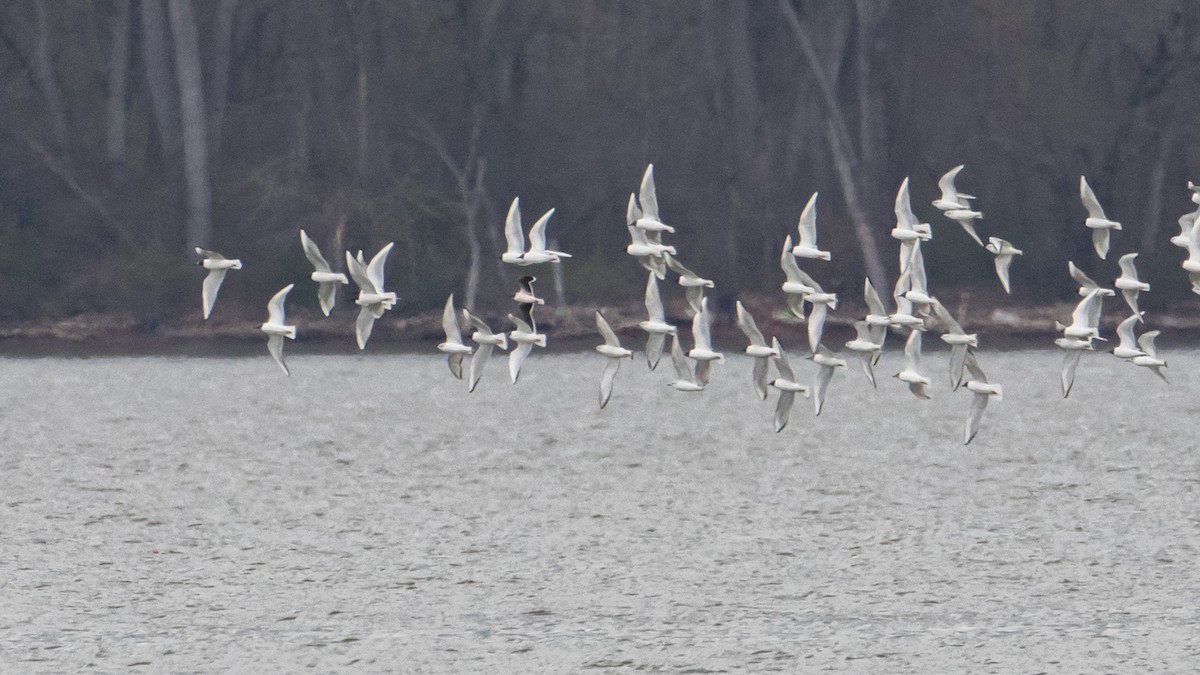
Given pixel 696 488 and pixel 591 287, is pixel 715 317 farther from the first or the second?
pixel 696 488

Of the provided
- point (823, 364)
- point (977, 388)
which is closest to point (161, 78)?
point (823, 364)

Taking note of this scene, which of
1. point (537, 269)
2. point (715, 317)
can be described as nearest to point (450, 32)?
point (537, 269)

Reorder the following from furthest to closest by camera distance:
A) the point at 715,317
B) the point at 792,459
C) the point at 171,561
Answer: the point at 715,317
the point at 792,459
the point at 171,561

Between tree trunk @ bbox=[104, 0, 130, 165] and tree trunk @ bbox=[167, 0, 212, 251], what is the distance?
1.71m

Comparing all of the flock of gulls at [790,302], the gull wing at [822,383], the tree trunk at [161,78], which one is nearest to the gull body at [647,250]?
the flock of gulls at [790,302]

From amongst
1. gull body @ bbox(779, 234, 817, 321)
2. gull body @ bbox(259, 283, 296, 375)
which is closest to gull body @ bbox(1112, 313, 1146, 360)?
gull body @ bbox(779, 234, 817, 321)

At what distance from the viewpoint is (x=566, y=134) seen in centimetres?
6412

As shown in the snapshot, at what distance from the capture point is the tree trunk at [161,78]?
5925cm

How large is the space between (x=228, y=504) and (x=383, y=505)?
241 cm

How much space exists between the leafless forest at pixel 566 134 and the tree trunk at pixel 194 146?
7 cm

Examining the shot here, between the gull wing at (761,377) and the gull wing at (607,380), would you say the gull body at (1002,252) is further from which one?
the gull wing at (607,380)

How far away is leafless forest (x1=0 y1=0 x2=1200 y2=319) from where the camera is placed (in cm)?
5919

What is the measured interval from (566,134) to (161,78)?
36.3 ft

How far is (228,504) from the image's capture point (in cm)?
3650
